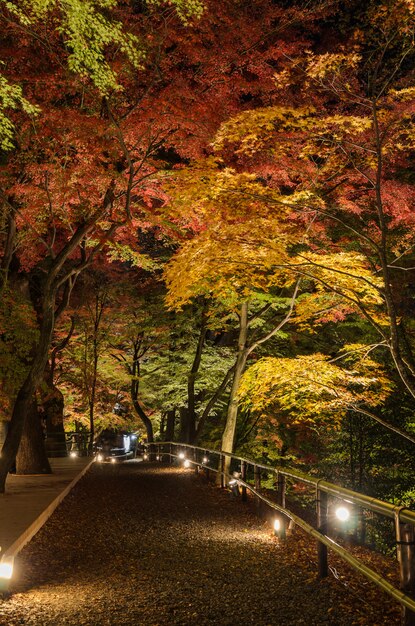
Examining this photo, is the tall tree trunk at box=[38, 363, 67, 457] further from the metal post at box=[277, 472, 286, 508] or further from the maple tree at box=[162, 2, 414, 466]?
the metal post at box=[277, 472, 286, 508]

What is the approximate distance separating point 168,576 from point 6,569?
5.48 ft

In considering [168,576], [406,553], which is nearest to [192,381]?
[168,576]

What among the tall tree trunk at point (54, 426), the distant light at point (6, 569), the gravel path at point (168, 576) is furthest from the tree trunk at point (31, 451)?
the distant light at point (6, 569)

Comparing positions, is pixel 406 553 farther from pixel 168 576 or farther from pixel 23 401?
pixel 23 401

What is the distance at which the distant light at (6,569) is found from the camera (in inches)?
208

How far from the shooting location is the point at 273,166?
12.7 metres

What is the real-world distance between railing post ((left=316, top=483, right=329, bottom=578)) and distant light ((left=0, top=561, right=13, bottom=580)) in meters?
3.08

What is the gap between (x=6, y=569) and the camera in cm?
532

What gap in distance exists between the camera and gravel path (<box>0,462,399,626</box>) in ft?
15.6

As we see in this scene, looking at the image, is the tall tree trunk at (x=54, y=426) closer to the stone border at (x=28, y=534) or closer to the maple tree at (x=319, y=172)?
the stone border at (x=28, y=534)

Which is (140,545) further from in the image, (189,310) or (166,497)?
(189,310)

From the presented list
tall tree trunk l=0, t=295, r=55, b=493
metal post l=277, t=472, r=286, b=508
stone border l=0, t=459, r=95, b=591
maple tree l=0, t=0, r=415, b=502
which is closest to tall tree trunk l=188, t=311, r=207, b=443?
maple tree l=0, t=0, r=415, b=502

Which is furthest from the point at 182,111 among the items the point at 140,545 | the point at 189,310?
the point at 189,310

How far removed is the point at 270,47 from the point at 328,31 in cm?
560
